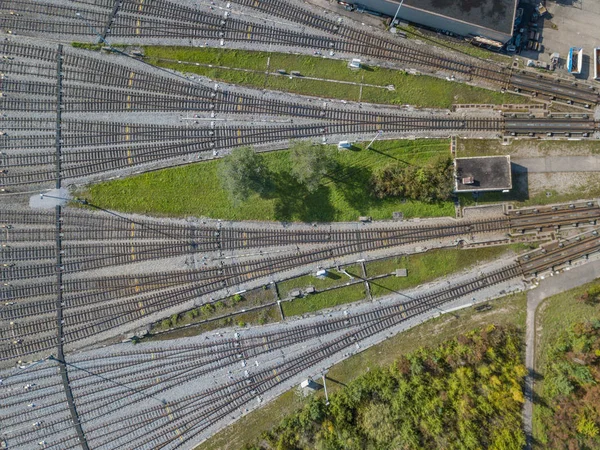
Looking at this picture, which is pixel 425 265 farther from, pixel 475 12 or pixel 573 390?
pixel 475 12

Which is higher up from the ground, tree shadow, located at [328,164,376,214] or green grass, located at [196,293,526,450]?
tree shadow, located at [328,164,376,214]

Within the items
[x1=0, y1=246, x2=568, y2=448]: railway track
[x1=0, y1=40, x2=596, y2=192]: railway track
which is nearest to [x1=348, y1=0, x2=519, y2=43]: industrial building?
[x1=0, y1=40, x2=596, y2=192]: railway track

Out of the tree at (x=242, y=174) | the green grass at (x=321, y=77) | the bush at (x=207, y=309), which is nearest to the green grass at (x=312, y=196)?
the tree at (x=242, y=174)

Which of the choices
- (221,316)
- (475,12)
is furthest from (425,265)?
(475,12)

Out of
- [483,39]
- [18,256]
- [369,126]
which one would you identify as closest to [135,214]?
[18,256]

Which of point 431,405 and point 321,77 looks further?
point 321,77

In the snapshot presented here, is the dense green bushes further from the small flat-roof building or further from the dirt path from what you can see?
the small flat-roof building

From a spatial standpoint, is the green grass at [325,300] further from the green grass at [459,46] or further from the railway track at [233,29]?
the green grass at [459,46]
